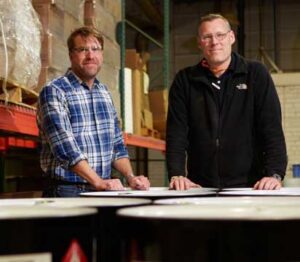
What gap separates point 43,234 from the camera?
3.74 feet

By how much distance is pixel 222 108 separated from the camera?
290 centimetres

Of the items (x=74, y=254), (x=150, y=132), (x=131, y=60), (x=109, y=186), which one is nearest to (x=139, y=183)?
(x=109, y=186)

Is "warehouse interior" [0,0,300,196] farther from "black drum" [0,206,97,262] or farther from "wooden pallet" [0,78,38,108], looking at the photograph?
"black drum" [0,206,97,262]

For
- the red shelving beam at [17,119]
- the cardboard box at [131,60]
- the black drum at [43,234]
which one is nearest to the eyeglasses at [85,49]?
the red shelving beam at [17,119]

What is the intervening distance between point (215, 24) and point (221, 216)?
1.93 m

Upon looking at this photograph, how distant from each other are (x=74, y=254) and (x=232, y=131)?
1793mm

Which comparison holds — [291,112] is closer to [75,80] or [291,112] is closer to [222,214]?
[75,80]

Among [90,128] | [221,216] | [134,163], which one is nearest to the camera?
[221,216]

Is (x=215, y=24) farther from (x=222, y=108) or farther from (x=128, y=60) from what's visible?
(x=128, y=60)

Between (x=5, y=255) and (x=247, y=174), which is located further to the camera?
(x=247, y=174)

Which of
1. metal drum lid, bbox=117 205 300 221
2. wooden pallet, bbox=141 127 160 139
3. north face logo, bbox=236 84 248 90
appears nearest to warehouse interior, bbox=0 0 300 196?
wooden pallet, bbox=141 127 160 139

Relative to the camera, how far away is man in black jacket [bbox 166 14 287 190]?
112 inches

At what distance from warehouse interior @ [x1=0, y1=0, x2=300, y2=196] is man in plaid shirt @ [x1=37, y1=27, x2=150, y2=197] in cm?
72

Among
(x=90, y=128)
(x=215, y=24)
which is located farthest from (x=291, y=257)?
(x=215, y=24)
